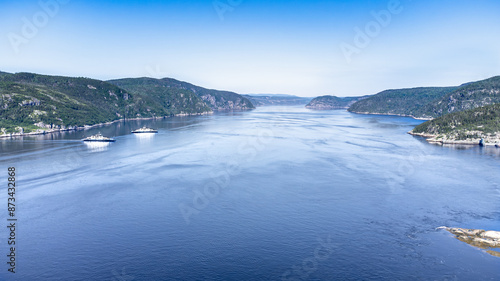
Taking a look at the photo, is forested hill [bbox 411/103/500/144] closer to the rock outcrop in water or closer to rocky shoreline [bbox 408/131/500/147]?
rocky shoreline [bbox 408/131/500/147]

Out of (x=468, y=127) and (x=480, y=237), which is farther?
(x=468, y=127)

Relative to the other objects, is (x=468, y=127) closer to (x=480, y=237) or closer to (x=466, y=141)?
(x=466, y=141)

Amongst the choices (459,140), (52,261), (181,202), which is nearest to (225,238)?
(181,202)

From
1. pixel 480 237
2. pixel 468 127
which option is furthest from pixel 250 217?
pixel 468 127

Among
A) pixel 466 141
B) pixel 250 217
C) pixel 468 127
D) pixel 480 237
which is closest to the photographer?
pixel 480 237

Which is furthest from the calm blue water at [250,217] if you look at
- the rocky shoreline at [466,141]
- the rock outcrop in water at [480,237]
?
the rocky shoreline at [466,141]

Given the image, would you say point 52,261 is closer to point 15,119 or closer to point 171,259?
point 171,259
